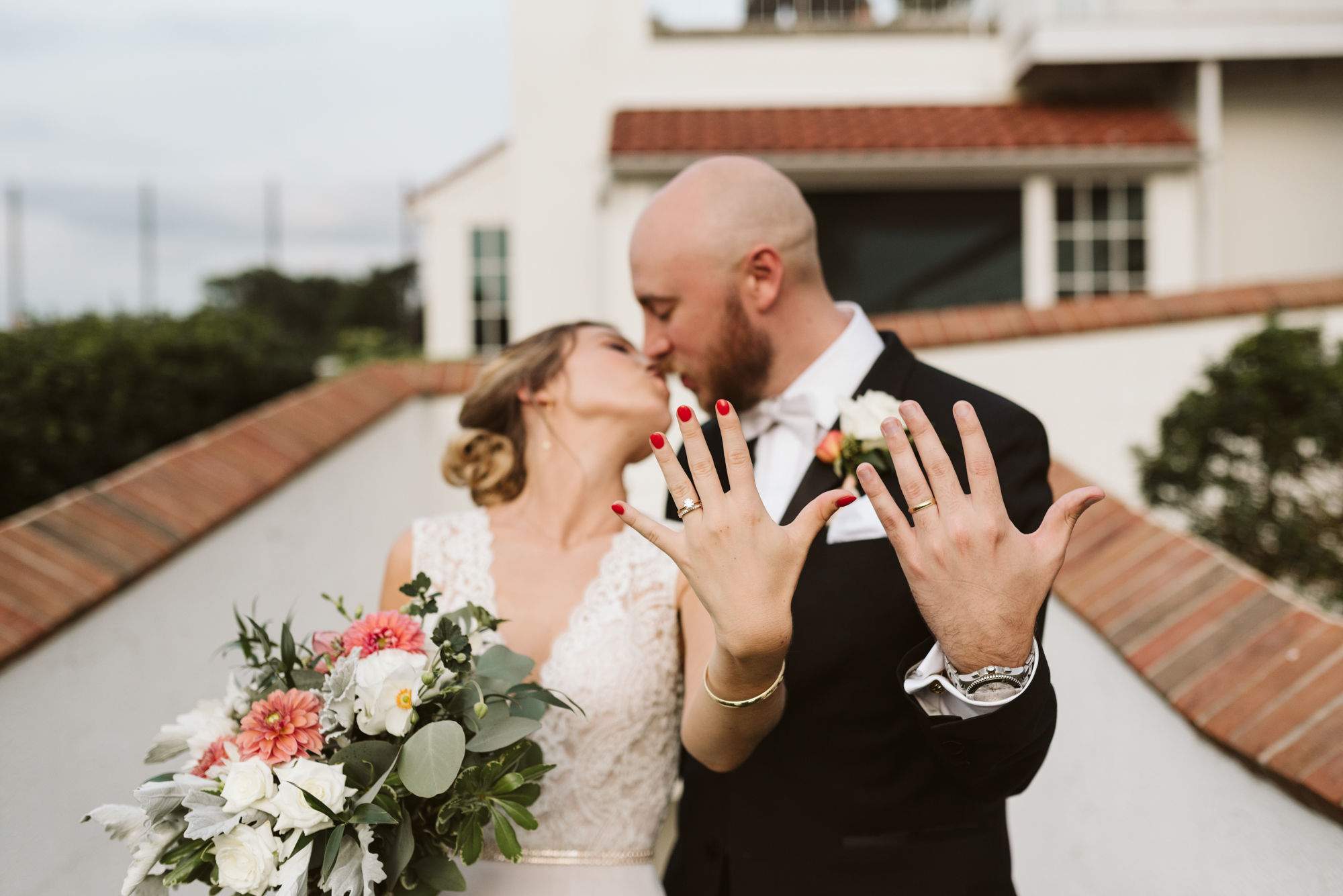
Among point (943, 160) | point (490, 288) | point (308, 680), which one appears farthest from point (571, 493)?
point (490, 288)

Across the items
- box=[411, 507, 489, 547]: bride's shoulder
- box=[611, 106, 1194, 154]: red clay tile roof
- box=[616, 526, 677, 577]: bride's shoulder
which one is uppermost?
box=[611, 106, 1194, 154]: red clay tile roof

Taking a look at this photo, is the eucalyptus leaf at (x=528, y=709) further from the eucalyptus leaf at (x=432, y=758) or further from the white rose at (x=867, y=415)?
the white rose at (x=867, y=415)

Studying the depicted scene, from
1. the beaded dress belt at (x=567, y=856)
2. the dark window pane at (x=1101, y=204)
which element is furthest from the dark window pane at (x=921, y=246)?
the beaded dress belt at (x=567, y=856)

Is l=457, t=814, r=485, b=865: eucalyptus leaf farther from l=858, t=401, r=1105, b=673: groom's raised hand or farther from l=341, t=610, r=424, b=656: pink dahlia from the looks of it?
l=858, t=401, r=1105, b=673: groom's raised hand

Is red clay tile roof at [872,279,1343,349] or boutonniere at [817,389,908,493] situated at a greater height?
red clay tile roof at [872,279,1343,349]

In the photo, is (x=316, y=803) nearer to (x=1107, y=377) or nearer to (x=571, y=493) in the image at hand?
(x=571, y=493)

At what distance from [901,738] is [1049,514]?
2.35 ft

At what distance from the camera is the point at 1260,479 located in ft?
12.4

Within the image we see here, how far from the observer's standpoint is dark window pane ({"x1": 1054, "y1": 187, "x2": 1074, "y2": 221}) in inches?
351

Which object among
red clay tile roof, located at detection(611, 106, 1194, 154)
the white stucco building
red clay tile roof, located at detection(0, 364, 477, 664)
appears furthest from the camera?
the white stucco building

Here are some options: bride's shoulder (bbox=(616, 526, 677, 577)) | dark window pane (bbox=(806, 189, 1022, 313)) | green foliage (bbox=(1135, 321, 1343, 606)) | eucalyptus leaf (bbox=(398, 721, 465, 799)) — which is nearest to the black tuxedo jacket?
bride's shoulder (bbox=(616, 526, 677, 577))

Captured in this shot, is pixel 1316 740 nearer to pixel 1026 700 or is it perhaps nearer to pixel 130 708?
pixel 1026 700

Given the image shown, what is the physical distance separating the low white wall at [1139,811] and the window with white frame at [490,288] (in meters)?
8.58

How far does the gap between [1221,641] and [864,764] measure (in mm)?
1023
